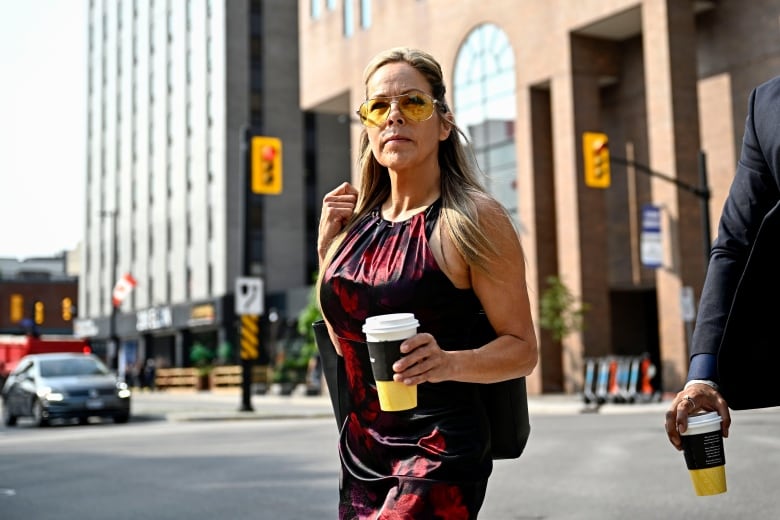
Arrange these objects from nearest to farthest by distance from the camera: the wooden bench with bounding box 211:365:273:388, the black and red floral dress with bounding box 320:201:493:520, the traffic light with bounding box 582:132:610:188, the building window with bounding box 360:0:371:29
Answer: the black and red floral dress with bounding box 320:201:493:520 → the traffic light with bounding box 582:132:610:188 → the building window with bounding box 360:0:371:29 → the wooden bench with bounding box 211:365:273:388

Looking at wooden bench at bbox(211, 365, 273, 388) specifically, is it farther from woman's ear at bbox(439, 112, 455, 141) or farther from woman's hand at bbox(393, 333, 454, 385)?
woman's hand at bbox(393, 333, 454, 385)

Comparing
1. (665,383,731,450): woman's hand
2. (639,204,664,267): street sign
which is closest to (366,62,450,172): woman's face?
(665,383,731,450): woman's hand

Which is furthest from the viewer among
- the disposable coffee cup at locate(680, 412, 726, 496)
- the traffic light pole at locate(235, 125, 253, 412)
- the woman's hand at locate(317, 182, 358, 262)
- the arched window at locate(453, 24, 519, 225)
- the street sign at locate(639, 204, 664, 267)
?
the arched window at locate(453, 24, 519, 225)

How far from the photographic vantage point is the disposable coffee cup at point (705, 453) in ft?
8.14

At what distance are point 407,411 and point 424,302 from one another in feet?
0.98

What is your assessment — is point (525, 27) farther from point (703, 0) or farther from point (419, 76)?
point (419, 76)

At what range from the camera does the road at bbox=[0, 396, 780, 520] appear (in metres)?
8.08

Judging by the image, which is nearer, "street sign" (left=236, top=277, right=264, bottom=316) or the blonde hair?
the blonde hair

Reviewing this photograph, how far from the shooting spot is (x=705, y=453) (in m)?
2.49

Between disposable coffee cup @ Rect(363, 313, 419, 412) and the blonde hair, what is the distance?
0.38m

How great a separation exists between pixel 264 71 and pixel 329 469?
1994 inches

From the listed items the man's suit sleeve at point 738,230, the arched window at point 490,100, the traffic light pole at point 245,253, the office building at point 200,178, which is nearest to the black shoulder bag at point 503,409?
the man's suit sleeve at point 738,230

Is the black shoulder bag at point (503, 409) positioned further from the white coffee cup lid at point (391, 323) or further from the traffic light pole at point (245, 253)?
the traffic light pole at point (245, 253)

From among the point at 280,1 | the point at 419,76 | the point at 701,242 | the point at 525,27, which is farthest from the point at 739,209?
the point at 280,1
